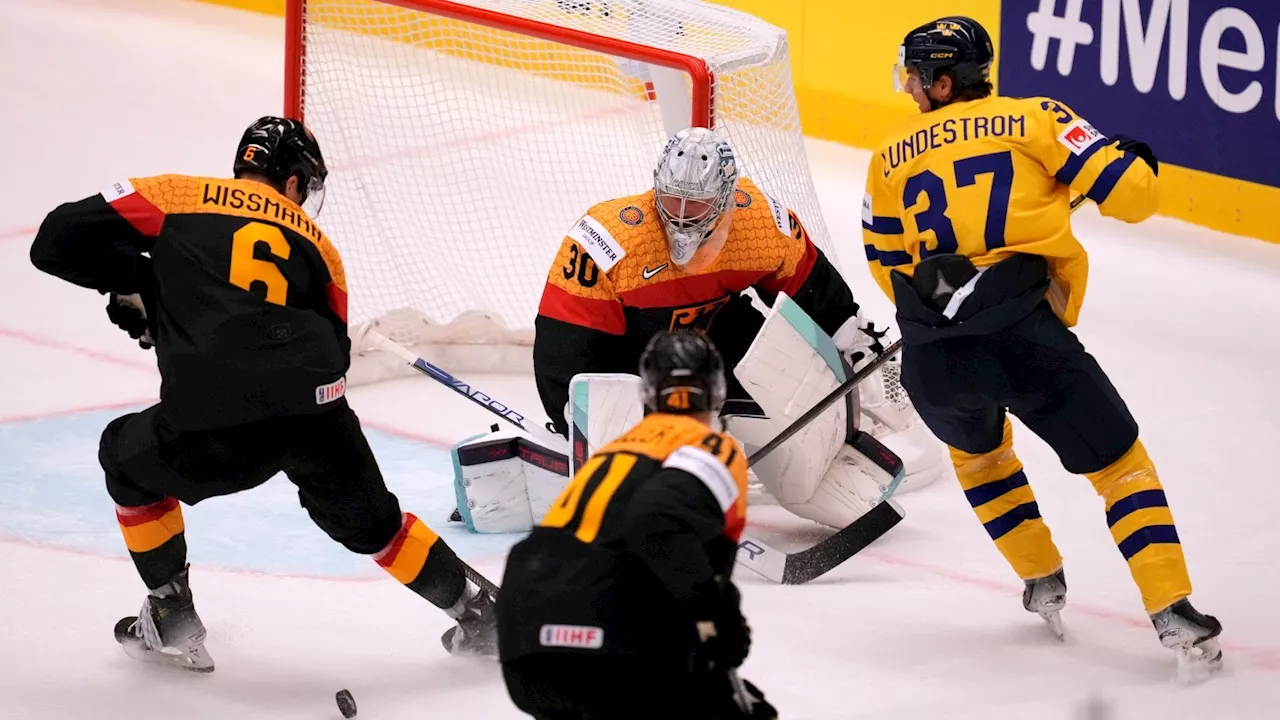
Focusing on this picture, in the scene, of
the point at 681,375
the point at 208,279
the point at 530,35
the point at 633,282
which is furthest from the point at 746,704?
the point at 530,35

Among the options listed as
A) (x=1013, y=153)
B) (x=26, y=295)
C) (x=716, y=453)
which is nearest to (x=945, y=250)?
(x=1013, y=153)

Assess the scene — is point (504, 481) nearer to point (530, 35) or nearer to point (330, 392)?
point (330, 392)

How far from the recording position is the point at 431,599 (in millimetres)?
3707

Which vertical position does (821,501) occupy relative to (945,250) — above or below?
below

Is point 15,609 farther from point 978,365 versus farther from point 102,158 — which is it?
point 102,158

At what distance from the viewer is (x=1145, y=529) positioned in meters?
3.53

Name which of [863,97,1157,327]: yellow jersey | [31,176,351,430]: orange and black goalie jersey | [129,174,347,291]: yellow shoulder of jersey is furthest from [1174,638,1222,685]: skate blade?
[129,174,347,291]: yellow shoulder of jersey

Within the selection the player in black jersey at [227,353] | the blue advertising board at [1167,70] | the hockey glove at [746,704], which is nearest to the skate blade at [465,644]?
the player in black jersey at [227,353]

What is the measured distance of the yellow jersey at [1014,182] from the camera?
3494 millimetres

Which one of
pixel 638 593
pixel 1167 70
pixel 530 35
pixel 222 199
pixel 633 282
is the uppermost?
pixel 222 199

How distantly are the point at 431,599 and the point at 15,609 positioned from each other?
3.21 feet

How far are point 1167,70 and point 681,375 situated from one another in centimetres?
450

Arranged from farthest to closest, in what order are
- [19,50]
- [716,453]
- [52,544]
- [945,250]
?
[19,50], [52,544], [945,250], [716,453]

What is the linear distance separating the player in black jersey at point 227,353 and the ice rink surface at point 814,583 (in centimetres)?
26
